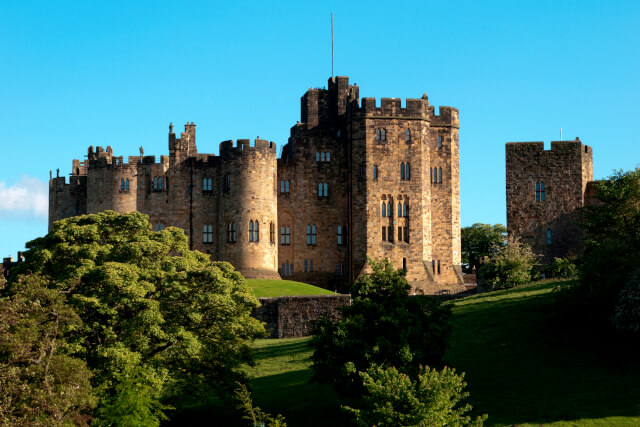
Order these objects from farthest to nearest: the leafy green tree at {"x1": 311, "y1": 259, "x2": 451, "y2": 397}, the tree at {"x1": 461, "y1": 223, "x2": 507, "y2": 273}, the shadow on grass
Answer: the tree at {"x1": 461, "y1": 223, "x2": 507, "y2": 273} → the leafy green tree at {"x1": 311, "y1": 259, "x2": 451, "y2": 397} → the shadow on grass

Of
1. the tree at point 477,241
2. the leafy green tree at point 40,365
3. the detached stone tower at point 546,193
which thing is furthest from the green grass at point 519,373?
the tree at point 477,241

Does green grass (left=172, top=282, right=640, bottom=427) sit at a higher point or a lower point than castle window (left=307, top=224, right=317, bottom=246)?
lower

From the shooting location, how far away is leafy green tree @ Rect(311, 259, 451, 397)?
40.8 m

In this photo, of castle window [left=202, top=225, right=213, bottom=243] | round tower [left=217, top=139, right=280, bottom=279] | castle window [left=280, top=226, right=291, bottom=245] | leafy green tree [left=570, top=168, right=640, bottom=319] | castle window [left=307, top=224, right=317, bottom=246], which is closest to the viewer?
leafy green tree [left=570, top=168, right=640, bottom=319]

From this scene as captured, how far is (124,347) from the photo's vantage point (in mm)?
42531

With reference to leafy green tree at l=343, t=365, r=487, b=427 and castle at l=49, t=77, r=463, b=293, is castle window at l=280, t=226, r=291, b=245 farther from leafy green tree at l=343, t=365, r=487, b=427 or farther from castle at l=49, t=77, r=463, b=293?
leafy green tree at l=343, t=365, r=487, b=427

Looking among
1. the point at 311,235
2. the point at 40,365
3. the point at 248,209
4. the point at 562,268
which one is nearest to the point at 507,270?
the point at 562,268

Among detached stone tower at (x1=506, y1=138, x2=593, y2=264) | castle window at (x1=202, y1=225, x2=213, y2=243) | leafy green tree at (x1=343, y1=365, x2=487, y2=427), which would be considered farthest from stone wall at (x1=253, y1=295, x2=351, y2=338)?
detached stone tower at (x1=506, y1=138, x2=593, y2=264)

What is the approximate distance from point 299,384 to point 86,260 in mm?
12425

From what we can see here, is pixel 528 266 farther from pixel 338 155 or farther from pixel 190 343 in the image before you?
pixel 190 343

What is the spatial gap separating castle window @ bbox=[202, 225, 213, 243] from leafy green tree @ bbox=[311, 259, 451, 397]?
40.2 metres

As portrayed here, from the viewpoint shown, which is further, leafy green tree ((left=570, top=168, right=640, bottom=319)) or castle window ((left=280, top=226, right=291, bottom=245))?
castle window ((left=280, top=226, right=291, bottom=245))

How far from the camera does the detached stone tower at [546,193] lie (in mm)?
82062

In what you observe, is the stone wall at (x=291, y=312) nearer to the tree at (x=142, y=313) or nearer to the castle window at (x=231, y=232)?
the tree at (x=142, y=313)
